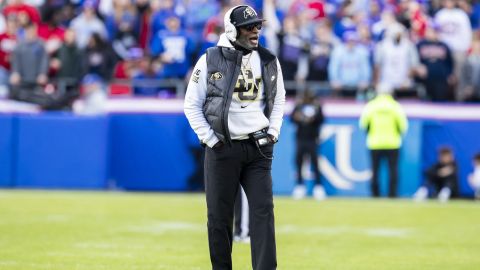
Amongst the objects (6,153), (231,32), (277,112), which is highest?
(231,32)

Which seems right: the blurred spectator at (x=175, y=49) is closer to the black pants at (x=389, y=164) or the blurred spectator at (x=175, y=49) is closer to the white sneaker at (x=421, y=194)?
the black pants at (x=389, y=164)

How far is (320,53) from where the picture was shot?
893 inches

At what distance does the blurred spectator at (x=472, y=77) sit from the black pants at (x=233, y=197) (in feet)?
47.2

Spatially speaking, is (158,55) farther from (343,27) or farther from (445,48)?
(445,48)

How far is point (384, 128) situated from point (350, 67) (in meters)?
1.65

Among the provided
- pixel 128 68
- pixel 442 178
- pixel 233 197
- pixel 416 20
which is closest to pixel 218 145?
pixel 233 197

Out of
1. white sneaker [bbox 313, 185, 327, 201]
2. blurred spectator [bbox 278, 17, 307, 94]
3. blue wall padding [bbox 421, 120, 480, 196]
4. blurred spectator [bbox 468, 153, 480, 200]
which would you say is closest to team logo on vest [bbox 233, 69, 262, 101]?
white sneaker [bbox 313, 185, 327, 201]

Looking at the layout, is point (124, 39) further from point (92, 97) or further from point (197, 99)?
point (197, 99)

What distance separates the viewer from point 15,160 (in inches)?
886

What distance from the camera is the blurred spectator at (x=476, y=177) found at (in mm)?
21922

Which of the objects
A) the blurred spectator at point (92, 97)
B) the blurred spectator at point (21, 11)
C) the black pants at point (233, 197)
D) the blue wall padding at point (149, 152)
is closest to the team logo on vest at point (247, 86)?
the black pants at point (233, 197)

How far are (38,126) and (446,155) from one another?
7.99m

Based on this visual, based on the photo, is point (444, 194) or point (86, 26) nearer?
point (444, 194)

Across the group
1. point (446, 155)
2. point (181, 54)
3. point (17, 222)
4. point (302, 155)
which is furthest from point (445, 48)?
point (17, 222)
